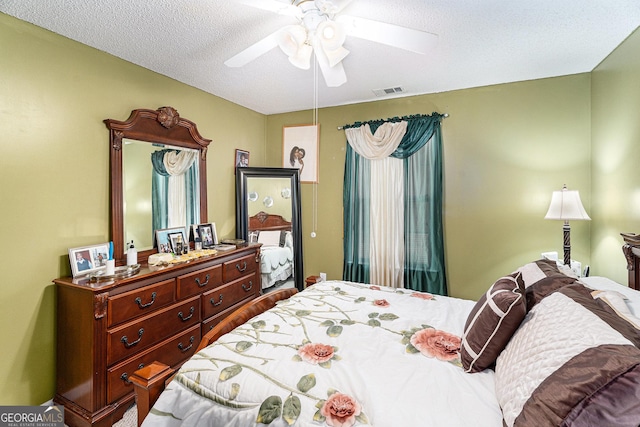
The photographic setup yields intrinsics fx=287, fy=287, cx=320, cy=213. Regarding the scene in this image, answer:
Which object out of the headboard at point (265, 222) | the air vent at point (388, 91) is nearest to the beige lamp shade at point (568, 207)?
the air vent at point (388, 91)

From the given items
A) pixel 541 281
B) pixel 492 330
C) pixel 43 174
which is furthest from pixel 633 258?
pixel 43 174

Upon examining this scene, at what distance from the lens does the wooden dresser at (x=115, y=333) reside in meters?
1.76

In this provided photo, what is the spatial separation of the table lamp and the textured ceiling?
1.12 meters

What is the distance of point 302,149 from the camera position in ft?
12.5

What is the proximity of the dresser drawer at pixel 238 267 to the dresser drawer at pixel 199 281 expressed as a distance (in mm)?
→ 74

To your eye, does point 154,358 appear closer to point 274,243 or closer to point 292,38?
point 274,243

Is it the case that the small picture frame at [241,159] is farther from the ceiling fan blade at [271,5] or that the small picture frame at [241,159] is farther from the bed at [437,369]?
the bed at [437,369]

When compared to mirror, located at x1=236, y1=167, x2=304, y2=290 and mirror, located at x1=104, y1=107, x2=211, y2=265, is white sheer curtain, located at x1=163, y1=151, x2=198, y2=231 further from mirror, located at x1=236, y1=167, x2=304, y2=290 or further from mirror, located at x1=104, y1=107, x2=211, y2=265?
mirror, located at x1=236, y1=167, x2=304, y2=290

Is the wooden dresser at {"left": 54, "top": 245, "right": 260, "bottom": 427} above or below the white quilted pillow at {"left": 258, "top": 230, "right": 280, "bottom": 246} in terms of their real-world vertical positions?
below

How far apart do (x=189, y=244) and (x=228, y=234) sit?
2.01ft

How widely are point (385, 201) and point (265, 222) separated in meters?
1.47

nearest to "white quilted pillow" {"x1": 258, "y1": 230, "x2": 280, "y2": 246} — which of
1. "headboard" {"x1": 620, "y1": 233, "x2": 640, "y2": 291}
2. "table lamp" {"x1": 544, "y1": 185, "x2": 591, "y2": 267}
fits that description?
"table lamp" {"x1": 544, "y1": 185, "x2": 591, "y2": 267}

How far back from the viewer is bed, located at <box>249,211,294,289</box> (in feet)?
11.3

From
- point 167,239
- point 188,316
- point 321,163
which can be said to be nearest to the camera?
point 188,316
